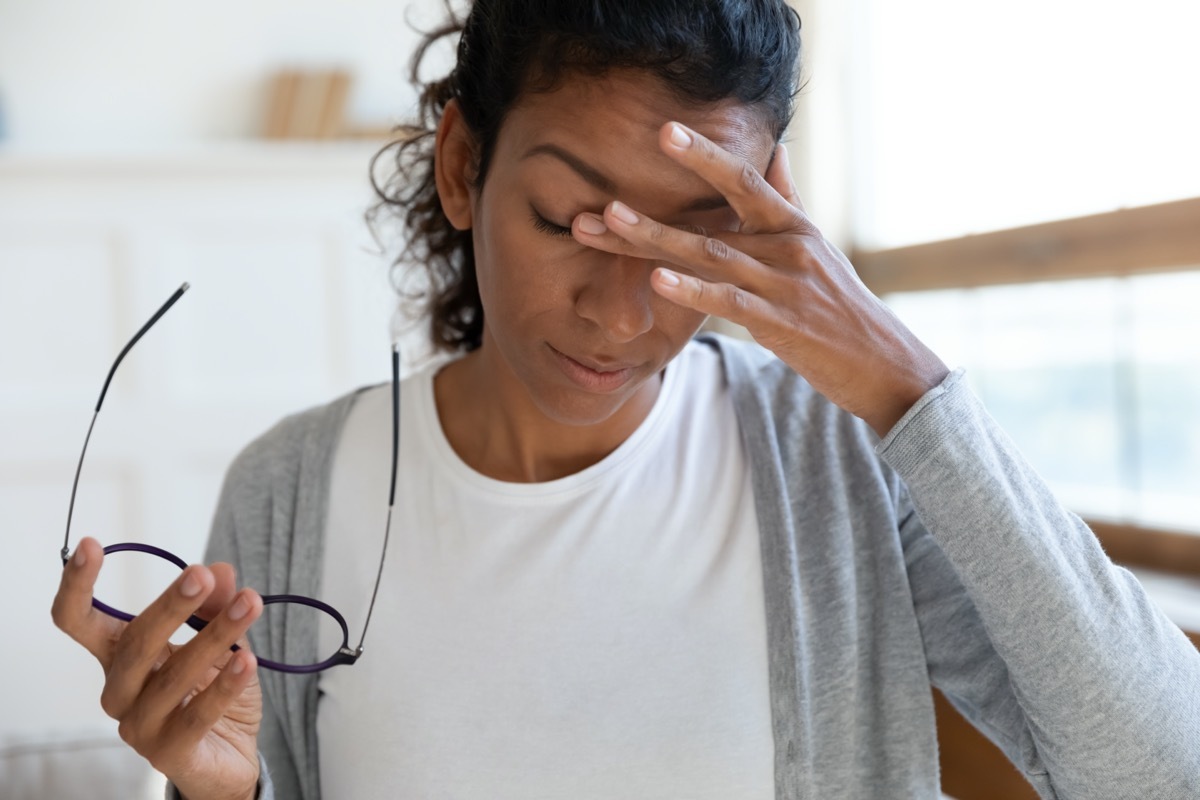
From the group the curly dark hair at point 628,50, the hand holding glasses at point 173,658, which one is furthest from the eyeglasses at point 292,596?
the curly dark hair at point 628,50

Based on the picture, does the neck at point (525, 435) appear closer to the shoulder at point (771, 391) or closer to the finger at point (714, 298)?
the shoulder at point (771, 391)

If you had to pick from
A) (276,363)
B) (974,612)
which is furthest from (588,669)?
(276,363)

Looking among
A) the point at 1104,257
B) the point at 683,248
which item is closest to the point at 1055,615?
the point at 683,248

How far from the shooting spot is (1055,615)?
945mm

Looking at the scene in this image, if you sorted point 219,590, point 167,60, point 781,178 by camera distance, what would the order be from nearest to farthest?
point 219,590 → point 781,178 → point 167,60

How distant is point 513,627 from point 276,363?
2193mm

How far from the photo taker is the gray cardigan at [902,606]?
3.11 feet

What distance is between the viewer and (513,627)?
3.70 ft

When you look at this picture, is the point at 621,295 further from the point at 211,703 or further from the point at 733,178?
the point at 211,703

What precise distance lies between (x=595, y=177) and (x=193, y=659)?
498mm

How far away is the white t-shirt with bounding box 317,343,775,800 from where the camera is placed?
→ 109 cm

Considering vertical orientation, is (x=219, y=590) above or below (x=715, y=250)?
below

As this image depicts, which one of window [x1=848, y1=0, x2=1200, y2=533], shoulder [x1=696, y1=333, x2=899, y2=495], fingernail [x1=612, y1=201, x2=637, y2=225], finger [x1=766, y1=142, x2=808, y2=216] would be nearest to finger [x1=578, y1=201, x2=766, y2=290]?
fingernail [x1=612, y1=201, x2=637, y2=225]

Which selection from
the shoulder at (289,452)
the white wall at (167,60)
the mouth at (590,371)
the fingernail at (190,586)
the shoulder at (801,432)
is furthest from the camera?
the white wall at (167,60)
